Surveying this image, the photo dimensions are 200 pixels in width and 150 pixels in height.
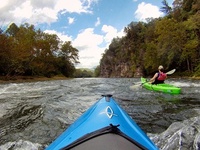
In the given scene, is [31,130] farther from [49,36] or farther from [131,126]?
[49,36]

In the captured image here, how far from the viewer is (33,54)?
37.9 m

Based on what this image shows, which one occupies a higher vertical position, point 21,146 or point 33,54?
point 33,54

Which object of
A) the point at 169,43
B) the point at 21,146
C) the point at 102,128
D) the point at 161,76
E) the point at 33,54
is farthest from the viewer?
the point at 33,54

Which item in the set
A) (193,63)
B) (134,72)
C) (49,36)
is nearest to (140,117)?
(193,63)

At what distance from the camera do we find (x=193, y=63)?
93.9 feet

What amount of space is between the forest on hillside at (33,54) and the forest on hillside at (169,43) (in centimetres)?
1885

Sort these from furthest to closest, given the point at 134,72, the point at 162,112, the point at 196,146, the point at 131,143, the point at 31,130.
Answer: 1. the point at 134,72
2. the point at 162,112
3. the point at 31,130
4. the point at 196,146
5. the point at 131,143

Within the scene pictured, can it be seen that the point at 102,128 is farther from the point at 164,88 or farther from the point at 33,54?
the point at 33,54

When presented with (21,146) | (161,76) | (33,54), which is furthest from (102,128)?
(33,54)

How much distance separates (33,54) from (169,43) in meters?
24.4

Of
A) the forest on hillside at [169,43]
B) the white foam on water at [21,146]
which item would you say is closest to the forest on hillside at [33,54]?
the forest on hillside at [169,43]

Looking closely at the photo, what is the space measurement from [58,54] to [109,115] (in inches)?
1899

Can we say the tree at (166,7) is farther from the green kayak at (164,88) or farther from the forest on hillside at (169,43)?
the green kayak at (164,88)

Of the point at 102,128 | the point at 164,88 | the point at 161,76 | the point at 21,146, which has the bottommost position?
the point at 21,146
